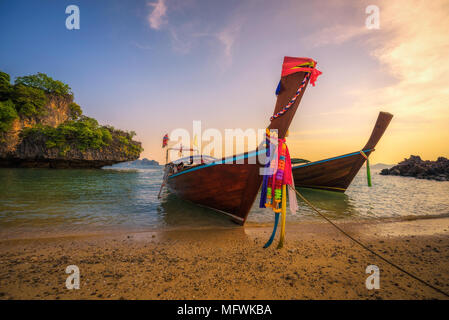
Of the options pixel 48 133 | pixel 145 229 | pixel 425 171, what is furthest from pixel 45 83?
pixel 425 171

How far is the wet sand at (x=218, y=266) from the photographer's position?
2.25 m

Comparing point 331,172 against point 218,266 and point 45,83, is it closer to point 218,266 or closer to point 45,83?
point 218,266

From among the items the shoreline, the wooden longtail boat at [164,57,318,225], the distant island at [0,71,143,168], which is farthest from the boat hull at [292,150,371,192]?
the distant island at [0,71,143,168]

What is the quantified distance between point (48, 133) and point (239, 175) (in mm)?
50129

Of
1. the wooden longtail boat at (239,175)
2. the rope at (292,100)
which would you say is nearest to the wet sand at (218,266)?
the wooden longtail boat at (239,175)

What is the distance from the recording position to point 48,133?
120 ft

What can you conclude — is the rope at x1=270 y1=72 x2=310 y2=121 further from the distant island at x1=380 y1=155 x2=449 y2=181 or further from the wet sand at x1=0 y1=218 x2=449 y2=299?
the distant island at x1=380 y1=155 x2=449 y2=181

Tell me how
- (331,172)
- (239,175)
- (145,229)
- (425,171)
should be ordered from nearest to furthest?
1. (239,175)
2. (145,229)
3. (331,172)
4. (425,171)

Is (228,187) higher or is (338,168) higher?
(338,168)

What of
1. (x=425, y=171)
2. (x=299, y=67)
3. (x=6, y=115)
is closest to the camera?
(x=299, y=67)

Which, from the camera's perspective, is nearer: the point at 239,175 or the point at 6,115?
the point at 239,175

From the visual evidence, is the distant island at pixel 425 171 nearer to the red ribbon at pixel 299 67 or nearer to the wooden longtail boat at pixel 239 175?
the wooden longtail boat at pixel 239 175

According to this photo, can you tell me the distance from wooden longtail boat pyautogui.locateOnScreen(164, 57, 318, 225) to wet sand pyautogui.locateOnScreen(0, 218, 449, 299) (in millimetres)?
1171
